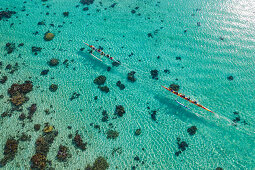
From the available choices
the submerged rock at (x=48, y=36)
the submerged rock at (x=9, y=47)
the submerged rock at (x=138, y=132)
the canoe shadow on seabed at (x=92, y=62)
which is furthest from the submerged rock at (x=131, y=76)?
the submerged rock at (x=9, y=47)

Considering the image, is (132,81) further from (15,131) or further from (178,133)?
(15,131)

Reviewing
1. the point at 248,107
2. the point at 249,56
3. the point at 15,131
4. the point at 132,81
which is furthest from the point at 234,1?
the point at 15,131

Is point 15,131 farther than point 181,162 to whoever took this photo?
Yes

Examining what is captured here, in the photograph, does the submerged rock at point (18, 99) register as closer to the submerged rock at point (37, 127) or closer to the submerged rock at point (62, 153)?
the submerged rock at point (37, 127)

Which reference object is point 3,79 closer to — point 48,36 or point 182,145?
point 48,36

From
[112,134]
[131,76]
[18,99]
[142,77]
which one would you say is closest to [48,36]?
[18,99]

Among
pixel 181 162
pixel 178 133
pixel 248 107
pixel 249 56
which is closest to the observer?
pixel 181 162
